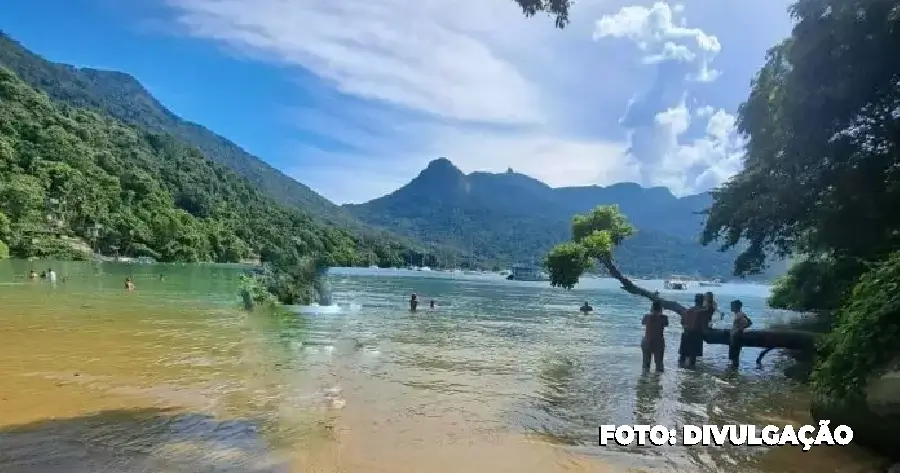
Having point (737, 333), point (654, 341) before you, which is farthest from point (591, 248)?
point (654, 341)

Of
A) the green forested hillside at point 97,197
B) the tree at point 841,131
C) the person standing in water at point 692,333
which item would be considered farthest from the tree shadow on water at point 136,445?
the green forested hillside at point 97,197

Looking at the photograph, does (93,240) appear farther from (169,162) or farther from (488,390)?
(488,390)

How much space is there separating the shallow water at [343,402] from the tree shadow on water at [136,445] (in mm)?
27

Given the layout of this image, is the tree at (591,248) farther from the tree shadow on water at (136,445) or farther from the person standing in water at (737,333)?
the tree shadow on water at (136,445)

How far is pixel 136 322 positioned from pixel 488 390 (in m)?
16.4

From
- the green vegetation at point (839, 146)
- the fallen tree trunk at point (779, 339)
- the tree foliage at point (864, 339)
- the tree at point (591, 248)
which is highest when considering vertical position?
the green vegetation at point (839, 146)

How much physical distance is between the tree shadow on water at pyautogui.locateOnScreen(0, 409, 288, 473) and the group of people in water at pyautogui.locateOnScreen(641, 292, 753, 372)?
1136 cm

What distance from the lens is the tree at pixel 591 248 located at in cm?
2911

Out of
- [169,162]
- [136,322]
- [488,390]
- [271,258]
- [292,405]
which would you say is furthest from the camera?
[169,162]

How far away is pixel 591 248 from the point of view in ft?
95.9

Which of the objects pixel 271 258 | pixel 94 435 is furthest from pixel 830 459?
pixel 271 258

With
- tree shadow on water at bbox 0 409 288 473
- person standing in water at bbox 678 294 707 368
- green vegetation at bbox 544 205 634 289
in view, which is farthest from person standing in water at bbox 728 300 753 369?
tree shadow on water at bbox 0 409 288 473

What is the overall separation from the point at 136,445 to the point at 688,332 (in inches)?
618

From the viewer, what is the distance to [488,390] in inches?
551
